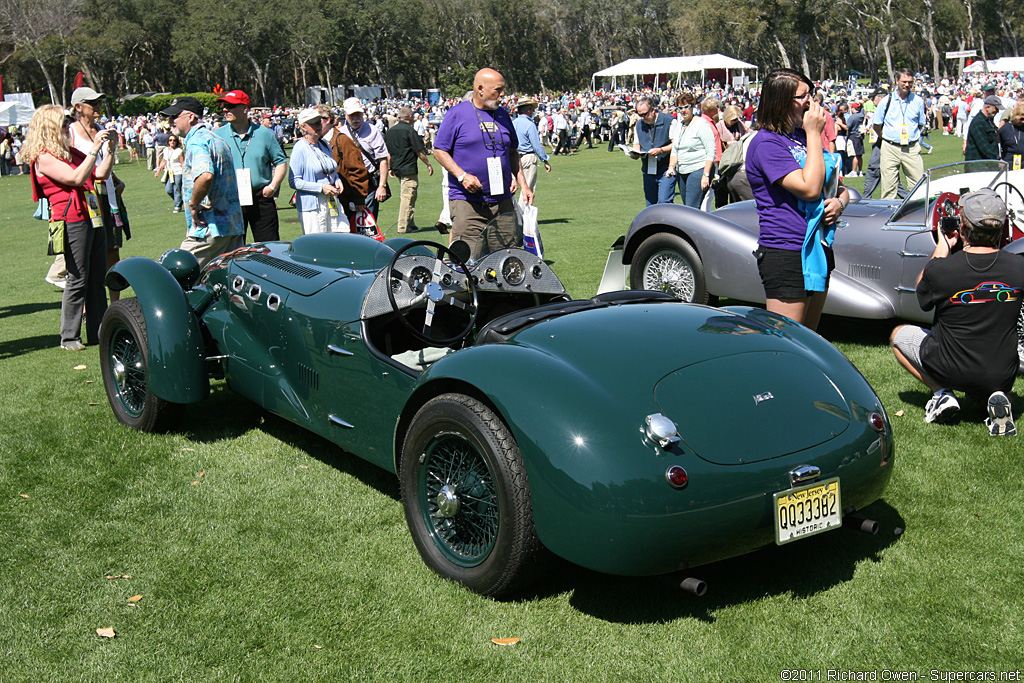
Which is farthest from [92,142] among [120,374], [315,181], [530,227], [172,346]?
[530,227]

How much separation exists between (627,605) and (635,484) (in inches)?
27.1

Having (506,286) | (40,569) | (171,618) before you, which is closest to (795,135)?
(506,286)

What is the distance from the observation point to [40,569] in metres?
3.85

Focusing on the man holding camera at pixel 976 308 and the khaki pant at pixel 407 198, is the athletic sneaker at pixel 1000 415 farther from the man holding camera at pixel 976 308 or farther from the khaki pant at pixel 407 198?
the khaki pant at pixel 407 198

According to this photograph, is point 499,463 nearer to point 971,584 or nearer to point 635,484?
point 635,484

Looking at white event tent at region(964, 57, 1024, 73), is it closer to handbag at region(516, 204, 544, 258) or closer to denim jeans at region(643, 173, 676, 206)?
denim jeans at region(643, 173, 676, 206)

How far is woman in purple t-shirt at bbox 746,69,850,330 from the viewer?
4812mm

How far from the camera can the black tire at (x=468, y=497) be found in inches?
125

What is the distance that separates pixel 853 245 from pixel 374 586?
15.7 feet

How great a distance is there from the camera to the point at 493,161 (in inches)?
271

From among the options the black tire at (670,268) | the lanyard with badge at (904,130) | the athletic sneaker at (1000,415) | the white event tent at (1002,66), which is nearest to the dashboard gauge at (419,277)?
the athletic sneaker at (1000,415)

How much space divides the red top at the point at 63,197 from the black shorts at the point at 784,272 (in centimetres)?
536

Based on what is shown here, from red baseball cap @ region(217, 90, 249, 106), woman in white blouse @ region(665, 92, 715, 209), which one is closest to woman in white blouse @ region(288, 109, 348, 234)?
red baseball cap @ region(217, 90, 249, 106)

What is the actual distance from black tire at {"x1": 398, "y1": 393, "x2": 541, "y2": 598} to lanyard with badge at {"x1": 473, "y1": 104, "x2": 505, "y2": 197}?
3630mm
